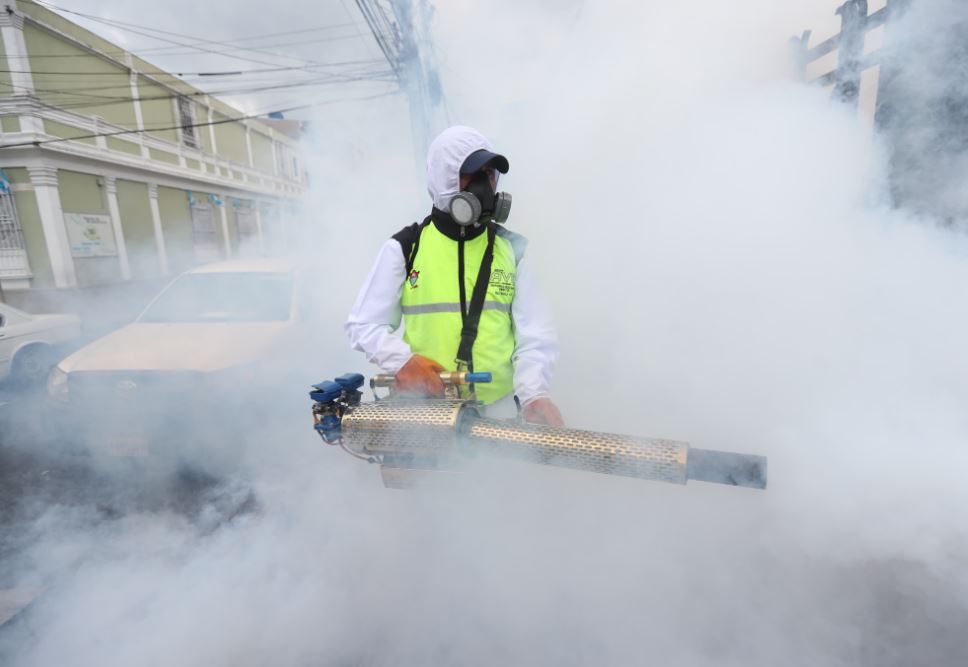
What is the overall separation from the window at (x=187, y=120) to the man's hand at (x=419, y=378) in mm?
21131

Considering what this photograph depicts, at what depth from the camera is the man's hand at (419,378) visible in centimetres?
177

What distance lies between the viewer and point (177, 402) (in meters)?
3.65

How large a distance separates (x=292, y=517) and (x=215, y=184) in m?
21.7

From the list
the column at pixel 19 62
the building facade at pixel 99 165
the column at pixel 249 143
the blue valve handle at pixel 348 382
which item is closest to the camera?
the blue valve handle at pixel 348 382

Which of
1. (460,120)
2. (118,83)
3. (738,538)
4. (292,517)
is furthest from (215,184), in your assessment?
(738,538)

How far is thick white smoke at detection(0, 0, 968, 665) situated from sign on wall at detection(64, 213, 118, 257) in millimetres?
14705

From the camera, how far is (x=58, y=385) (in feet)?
12.5

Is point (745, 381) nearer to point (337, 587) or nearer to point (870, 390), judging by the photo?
point (870, 390)

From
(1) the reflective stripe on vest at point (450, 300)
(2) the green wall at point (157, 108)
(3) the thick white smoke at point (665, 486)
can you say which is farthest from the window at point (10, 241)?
(1) the reflective stripe on vest at point (450, 300)

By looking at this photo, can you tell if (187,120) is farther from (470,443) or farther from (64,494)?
(470,443)

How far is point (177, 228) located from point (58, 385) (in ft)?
58.2

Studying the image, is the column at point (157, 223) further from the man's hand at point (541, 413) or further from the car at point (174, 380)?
the man's hand at point (541, 413)

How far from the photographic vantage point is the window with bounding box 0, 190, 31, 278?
43.3 ft

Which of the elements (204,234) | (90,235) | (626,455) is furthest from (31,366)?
(204,234)
